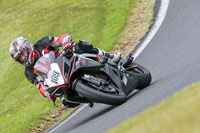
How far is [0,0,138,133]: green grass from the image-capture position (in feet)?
35.7

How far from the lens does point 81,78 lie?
7.30 metres

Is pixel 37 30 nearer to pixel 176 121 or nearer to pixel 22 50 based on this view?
pixel 22 50

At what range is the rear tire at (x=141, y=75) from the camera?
27.1 feet

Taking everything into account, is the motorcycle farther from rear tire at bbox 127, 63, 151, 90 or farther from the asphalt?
rear tire at bbox 127, 63, 151, 90

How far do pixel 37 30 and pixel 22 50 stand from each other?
36.0 feet

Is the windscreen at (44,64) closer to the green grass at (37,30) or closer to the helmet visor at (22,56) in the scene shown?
the helmet visor at (22,56)

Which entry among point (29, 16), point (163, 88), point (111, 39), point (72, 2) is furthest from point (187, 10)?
point (29, 16)

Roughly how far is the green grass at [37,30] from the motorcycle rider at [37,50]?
2.32 metres

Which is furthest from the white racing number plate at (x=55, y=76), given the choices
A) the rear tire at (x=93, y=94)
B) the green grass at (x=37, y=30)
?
the green grass at (x=37, y=30)

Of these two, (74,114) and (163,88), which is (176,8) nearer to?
(74,114)

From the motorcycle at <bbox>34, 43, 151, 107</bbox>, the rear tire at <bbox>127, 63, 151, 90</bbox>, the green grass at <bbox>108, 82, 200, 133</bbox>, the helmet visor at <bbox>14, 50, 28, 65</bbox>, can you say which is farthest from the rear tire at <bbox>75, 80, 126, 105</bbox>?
the green grass at <bbox>108, 82, 200, 133</bbox>

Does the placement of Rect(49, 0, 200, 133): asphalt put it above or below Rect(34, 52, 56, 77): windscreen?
below

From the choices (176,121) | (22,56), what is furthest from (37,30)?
(176,121)

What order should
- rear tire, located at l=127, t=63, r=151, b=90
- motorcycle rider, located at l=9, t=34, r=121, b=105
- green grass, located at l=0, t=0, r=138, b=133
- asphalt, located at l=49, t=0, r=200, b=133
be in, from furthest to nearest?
green grass, located at l=0, t=0, r=138, b=133 → rear tire, located at l=127, t=63, r=151, b=90 → motorcycle rider, located at l=9, t=34, r=121, b=105 → asphalt, located at l=49, t=0, r=200, b=133
